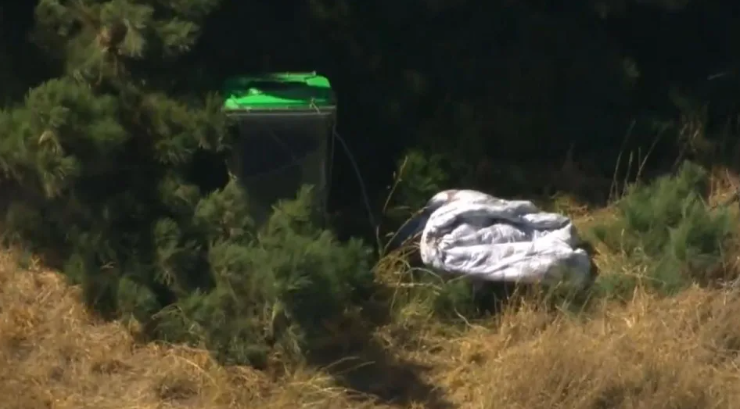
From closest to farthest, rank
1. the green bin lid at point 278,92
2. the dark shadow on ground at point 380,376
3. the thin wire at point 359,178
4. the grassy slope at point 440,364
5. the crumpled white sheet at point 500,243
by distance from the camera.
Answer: the grassy slope at point 440,364
the dark shadow on ground at point 380,376
the green bin lid at point 278,92
the crumpled white sheet at point 500,243
the thin wire at point 359,178

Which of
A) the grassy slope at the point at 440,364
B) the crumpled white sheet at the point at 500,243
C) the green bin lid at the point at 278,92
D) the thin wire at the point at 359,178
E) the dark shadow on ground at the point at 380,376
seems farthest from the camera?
the thin wire at the point at 359,178

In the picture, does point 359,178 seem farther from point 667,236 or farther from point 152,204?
point 667,236

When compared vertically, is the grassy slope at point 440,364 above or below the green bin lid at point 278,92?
below

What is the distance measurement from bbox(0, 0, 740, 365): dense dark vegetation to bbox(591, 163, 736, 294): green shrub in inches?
0.4

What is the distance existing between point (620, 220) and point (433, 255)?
872 mm

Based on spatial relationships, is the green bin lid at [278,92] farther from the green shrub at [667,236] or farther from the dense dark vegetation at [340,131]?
the green shrub at [667,236]

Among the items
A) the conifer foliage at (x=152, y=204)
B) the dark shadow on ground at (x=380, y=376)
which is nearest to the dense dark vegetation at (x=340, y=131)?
the conifer foliage at (x=152, y=204)

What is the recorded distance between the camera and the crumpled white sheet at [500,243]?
16.6ft

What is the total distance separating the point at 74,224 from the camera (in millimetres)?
4852

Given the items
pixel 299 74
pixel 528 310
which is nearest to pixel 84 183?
pixel 299 74

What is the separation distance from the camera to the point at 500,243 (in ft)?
16.9

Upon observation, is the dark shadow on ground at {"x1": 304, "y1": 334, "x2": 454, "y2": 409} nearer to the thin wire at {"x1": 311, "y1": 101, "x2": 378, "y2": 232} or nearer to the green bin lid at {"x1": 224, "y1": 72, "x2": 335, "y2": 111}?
the thin wire at {"x1": 311, "y1": 101, "x2": 378, "y2": 232}

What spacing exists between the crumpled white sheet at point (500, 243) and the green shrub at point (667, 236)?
181mm

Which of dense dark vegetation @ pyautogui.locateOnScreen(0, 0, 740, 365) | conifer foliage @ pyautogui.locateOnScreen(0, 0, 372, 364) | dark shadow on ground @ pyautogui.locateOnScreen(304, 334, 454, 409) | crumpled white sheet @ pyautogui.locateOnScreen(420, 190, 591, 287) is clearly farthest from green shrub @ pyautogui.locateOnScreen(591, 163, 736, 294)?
conifer foliage @ pyautogui.locateOnScreen(0, 0, 372, 364)
